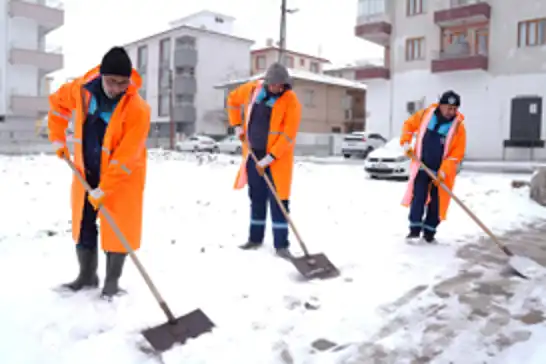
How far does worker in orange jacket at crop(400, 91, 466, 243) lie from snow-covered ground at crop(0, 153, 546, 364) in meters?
0.36

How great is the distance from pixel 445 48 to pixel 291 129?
23.6 meters

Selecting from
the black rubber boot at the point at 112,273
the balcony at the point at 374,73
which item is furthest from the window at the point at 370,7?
the black rubber boot at the point at 112,273

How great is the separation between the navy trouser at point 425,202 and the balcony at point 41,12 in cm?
3204

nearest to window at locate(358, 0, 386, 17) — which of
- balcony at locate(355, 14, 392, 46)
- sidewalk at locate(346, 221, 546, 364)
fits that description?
balcony at locate(355, 14, 392, 46)

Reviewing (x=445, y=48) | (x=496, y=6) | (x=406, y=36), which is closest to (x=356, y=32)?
(x=406, y=36)

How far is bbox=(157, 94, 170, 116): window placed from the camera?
4394 cm

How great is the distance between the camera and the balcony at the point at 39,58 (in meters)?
31.3

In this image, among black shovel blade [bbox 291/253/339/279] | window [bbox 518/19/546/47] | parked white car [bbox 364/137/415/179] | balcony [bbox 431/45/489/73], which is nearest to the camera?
black shovel blade [bbox 291/253/339/279]

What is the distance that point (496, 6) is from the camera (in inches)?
941

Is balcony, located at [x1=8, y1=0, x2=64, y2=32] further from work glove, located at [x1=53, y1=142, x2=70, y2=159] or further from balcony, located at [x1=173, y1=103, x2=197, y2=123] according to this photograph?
work glove, located at [x1=53, y1=142, x2=70, y2=159]

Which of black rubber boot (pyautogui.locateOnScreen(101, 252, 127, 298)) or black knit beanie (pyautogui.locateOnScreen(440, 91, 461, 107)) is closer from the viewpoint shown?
black rubber boot (pyautogui.locateOnScreen(101, 252, 127, 298))

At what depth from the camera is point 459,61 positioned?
79.5 feet

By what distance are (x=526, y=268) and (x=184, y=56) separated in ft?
132

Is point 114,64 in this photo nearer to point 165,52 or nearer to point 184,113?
point 184,113
